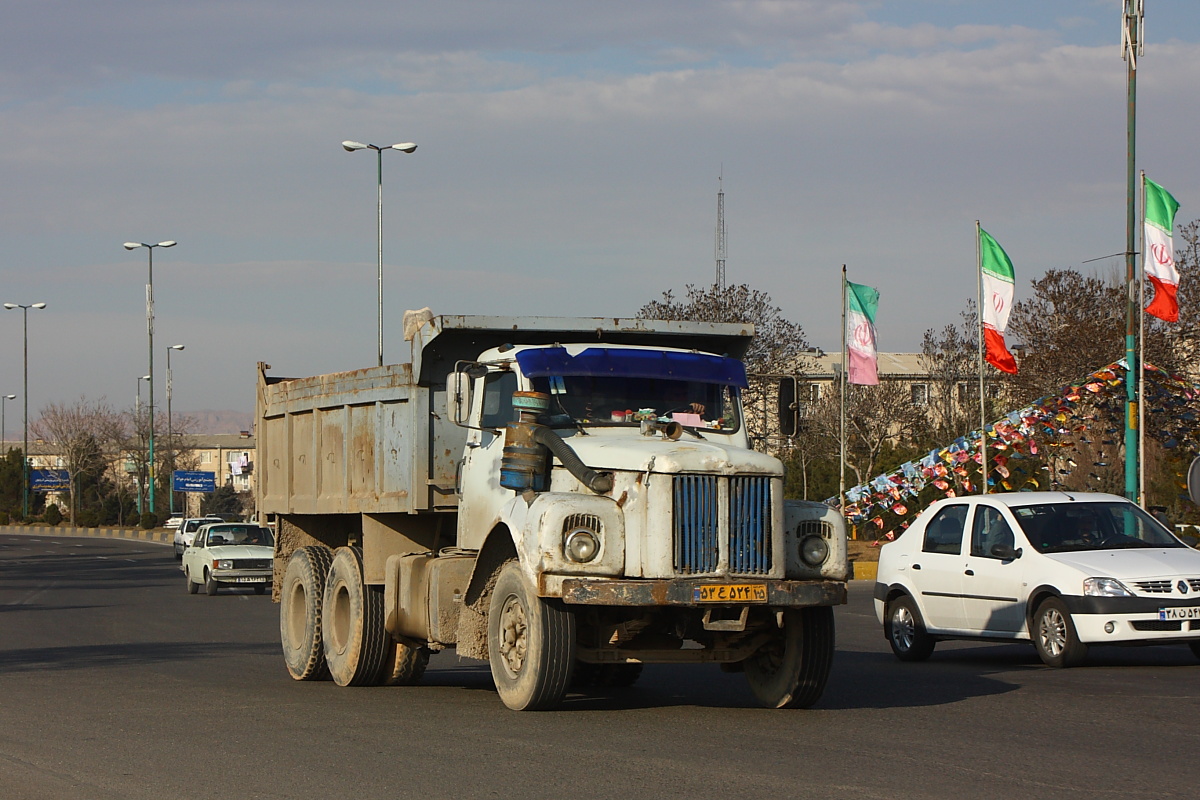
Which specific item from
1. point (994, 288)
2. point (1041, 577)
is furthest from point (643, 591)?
point (994, 288)

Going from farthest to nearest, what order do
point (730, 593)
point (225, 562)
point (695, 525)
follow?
point (225, 562) → point (695, 525) → point (730, 593)

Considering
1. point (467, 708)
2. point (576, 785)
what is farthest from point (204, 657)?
point (576, 785)

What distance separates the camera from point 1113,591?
42.0 feet

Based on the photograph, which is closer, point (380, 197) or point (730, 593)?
point (730, 593)

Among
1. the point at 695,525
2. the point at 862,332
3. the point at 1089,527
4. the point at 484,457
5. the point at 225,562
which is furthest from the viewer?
the point at 862,332

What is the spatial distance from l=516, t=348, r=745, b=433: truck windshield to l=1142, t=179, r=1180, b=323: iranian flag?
15.2 meters

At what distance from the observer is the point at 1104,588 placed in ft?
42.1

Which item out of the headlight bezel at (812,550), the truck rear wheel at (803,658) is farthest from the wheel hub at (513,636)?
the headlight bezel at (812,550)

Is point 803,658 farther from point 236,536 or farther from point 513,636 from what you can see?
point 236,536

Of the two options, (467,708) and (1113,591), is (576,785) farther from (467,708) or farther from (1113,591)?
(1113,591)

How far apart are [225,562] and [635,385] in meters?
21.2

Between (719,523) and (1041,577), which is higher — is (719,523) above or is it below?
above

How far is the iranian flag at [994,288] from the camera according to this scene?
89.2 feet

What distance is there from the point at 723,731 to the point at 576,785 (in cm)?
208
